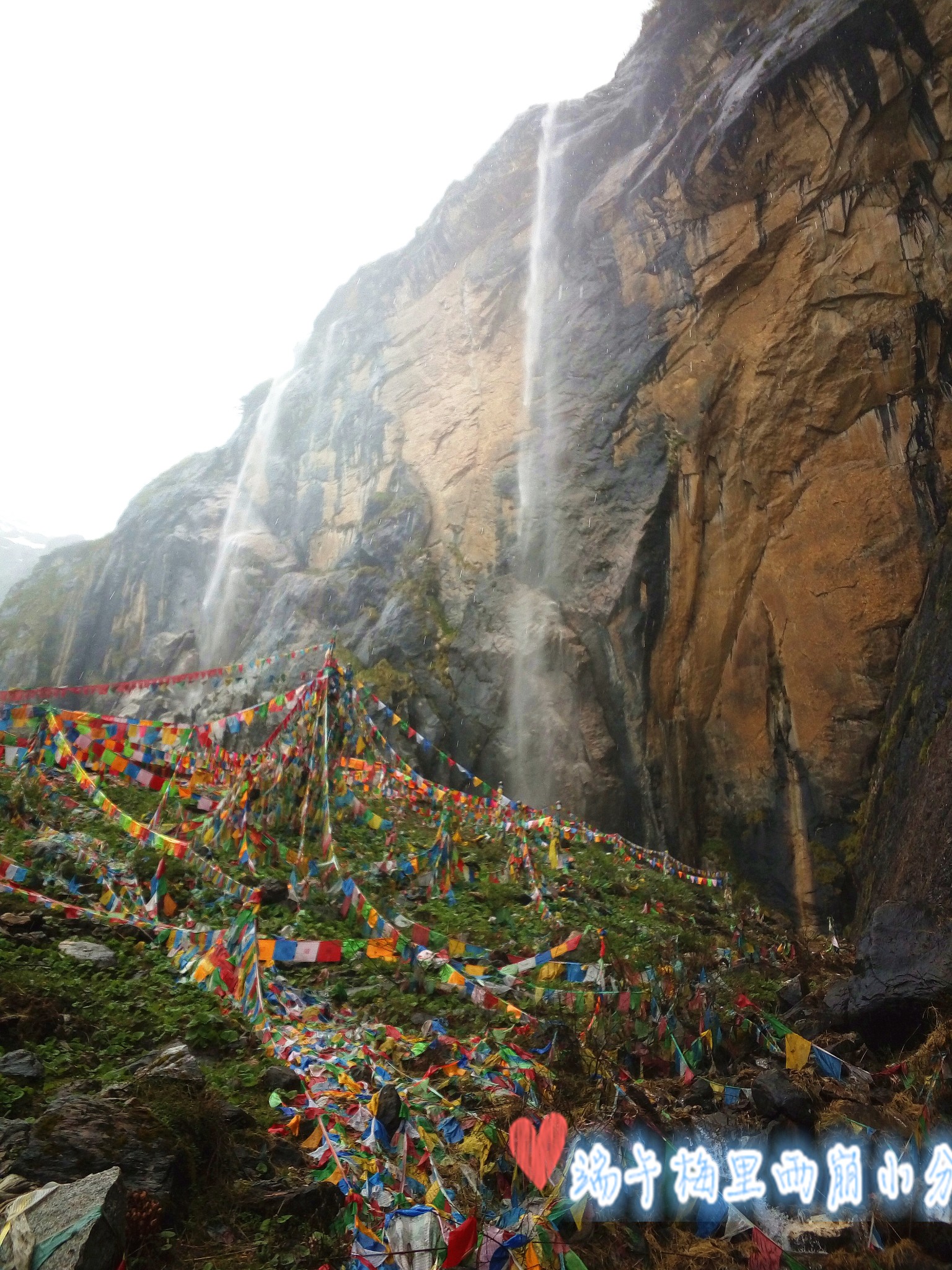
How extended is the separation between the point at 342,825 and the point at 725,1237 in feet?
26.8

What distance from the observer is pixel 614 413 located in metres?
17.6

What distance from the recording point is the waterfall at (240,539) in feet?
88.3

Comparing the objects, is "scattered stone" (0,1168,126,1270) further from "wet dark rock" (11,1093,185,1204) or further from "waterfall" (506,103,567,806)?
"waterfall" (506,103,567,806)

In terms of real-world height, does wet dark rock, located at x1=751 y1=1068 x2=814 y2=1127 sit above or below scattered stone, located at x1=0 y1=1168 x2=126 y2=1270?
below

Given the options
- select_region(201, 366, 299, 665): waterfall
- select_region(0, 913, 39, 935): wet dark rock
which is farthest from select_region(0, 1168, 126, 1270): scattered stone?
select_region(201, 366, 299, 665): waterfall

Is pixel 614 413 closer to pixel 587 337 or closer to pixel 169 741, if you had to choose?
pixel 587 337

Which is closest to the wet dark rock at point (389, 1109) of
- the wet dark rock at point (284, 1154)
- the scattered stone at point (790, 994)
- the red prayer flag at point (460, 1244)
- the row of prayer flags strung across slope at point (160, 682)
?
the wet dark rock at point (284, 1154)

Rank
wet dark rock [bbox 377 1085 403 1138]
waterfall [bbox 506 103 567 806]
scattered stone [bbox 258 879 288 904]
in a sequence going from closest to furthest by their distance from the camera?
wet dark rock [bbox 377 1085 403 1138] → scattered stone [bbox 258 879 288 904] → waterfall [bbox 506 103 567 806]

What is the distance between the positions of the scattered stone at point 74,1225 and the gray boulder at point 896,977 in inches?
184

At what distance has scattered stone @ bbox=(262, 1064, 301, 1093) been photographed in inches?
166

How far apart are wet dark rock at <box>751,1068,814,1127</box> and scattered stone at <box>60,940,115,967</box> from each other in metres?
4.49

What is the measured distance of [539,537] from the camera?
18.5m

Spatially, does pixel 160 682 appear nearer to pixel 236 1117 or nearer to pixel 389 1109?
pixel 236 1117

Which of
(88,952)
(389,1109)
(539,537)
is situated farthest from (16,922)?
(539,537)
